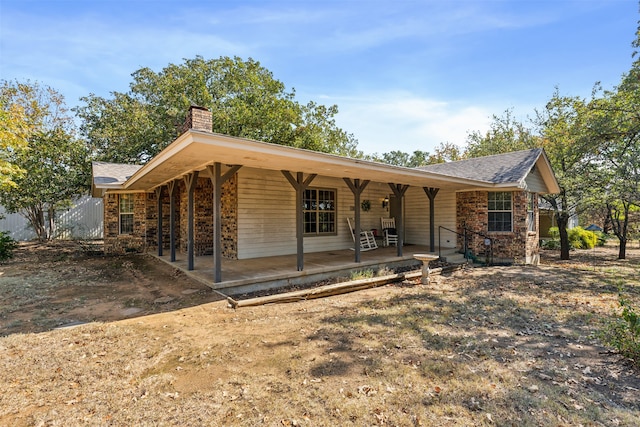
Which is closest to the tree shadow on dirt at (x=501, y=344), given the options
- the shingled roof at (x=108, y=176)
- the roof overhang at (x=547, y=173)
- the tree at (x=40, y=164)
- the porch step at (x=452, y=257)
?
the porch step at (x=452, y=257)

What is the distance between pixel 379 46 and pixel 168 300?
8431 millimetres

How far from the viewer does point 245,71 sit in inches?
632

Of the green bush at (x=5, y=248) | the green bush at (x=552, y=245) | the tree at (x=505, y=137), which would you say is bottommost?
the green bush at (x=552, y=245)

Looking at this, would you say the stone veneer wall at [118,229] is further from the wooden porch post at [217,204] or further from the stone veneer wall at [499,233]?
the stone veneer wall at [499,233]

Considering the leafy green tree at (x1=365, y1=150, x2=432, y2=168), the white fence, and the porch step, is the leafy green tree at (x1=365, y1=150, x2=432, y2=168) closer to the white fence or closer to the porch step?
the porch step

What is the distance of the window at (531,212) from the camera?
34.5ft

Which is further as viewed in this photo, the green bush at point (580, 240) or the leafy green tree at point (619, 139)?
the green bush at point (580, 240)

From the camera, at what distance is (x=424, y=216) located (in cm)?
1187

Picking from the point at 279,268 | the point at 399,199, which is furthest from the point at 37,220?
the point at 399,199

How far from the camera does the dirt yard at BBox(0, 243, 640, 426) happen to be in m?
2.42

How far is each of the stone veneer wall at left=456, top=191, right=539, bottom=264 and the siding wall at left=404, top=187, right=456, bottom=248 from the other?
0.92ft

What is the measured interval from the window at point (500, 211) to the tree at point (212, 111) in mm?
8883

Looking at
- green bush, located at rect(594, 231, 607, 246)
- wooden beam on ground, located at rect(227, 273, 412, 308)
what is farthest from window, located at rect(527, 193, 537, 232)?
green bush, located at rect(594, 231, 607, 246)

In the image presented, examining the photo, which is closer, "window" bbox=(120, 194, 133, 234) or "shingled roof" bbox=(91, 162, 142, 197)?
"shingled roof" bbox=(91, 162, 142, 197)
